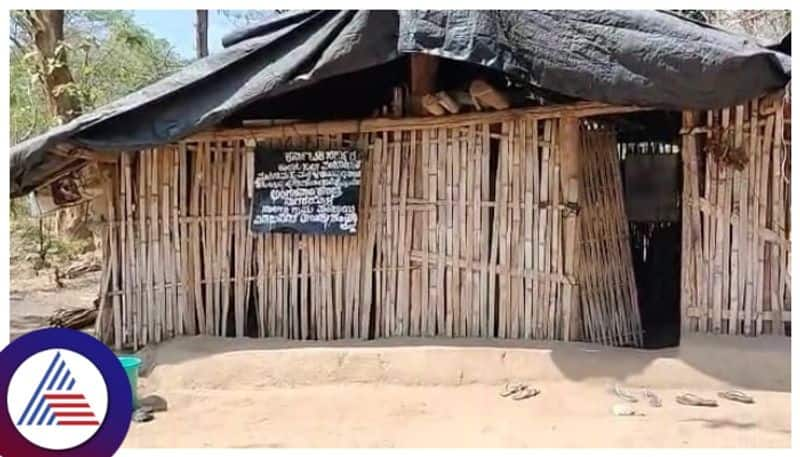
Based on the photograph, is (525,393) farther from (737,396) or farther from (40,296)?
(40,296)

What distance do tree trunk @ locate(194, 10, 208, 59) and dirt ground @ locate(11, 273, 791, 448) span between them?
9.78 metres

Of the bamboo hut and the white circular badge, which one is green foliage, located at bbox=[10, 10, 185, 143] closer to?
the bamboo hut

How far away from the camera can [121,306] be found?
6.18m

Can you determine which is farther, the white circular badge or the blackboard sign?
the blackboard sign

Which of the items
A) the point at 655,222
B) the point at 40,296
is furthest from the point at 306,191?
Answer: the point at 40,296

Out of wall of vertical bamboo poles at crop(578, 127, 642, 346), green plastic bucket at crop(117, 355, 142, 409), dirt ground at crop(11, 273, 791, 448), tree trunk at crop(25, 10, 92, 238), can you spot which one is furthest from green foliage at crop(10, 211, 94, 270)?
wall of vertical bamboo poles at crop(578, 127, 642, 346)

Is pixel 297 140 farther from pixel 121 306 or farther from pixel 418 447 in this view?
pixel 418 447

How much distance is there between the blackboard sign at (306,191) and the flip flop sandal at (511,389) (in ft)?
5.13

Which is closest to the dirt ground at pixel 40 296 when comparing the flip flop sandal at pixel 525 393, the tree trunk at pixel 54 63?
the tree trunk at pixel 54 63

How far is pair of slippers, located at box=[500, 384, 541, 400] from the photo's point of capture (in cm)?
508

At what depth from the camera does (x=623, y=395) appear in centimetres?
497

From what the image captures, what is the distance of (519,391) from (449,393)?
17.5 inches

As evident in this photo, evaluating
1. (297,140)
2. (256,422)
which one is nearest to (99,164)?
(297,140)

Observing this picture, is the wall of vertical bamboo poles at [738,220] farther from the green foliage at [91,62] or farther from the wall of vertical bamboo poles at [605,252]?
the green foliage at [91,62]
